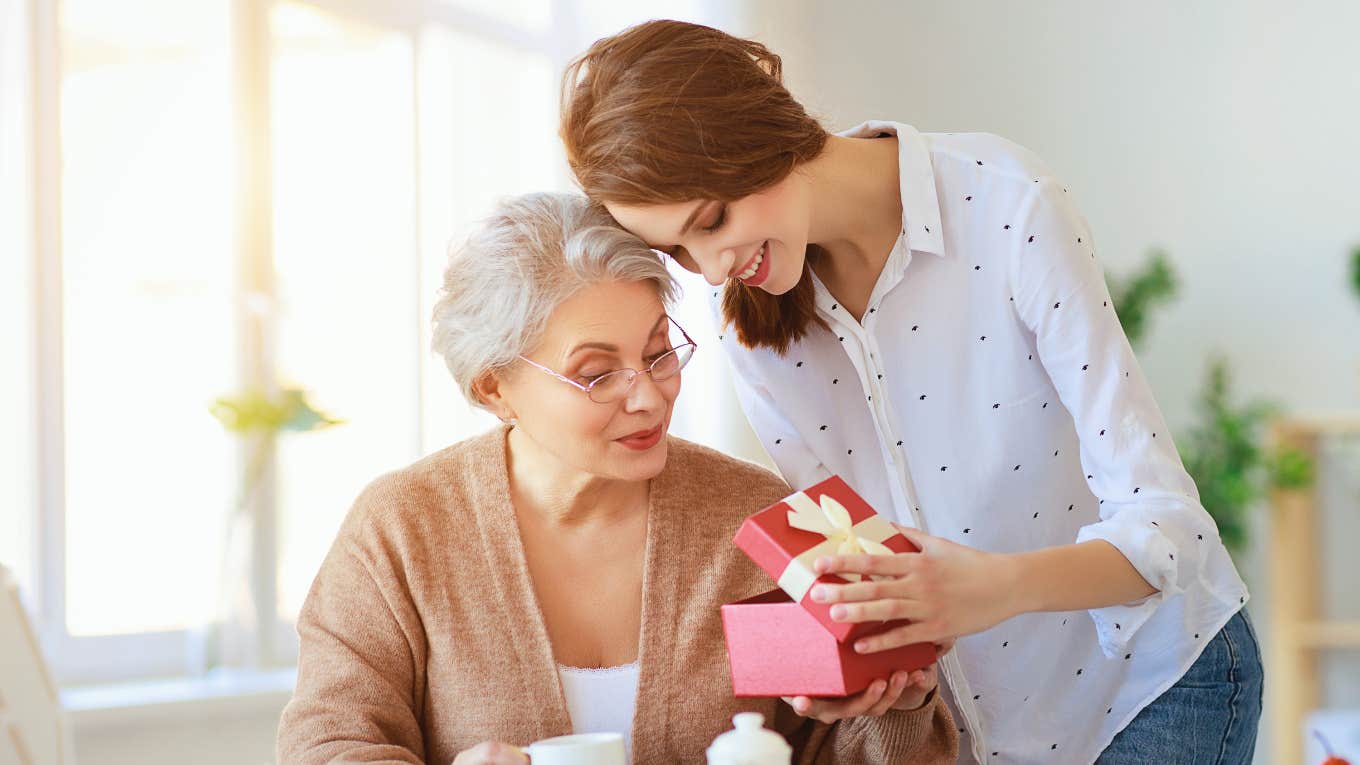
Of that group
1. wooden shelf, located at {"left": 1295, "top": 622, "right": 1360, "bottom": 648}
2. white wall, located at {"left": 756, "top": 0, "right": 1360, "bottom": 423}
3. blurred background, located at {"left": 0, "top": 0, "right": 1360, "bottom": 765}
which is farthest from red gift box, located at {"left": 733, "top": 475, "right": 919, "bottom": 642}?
wooden shelf, located at {"left": 1295, "top": 622, "right": 1360, "bottom": 648}

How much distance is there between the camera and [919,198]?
1406 mm

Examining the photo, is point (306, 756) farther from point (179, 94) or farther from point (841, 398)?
point (179, 94)

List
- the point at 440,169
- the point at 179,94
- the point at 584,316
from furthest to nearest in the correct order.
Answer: the point at 440,169 → the point at 179,94 → the point at 584,316

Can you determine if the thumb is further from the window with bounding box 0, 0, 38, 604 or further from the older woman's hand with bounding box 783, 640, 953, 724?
the window with bounding box 0, 0, 38, 604

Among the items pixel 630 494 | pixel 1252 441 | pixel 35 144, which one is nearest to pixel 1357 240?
pixel 1252 441

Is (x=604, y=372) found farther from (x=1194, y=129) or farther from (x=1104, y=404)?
(x=1194, y=129)

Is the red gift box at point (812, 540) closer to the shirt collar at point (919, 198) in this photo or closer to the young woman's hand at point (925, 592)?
→ the young woman's hand at point (925, 592)

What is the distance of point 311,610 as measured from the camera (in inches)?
56.8

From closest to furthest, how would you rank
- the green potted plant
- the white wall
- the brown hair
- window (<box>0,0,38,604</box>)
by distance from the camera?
1. the brown hair
2. window (<box>0,0,38,604</box>)
3. the green potted plant
4. the white wall

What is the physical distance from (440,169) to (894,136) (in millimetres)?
1946

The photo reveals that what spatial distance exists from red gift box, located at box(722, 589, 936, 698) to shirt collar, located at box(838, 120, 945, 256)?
0.45 meters

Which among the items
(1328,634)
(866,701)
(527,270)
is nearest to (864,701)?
(866,701)

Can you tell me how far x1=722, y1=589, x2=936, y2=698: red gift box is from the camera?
3.56 ft

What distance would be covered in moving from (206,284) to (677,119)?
5.68 feet
